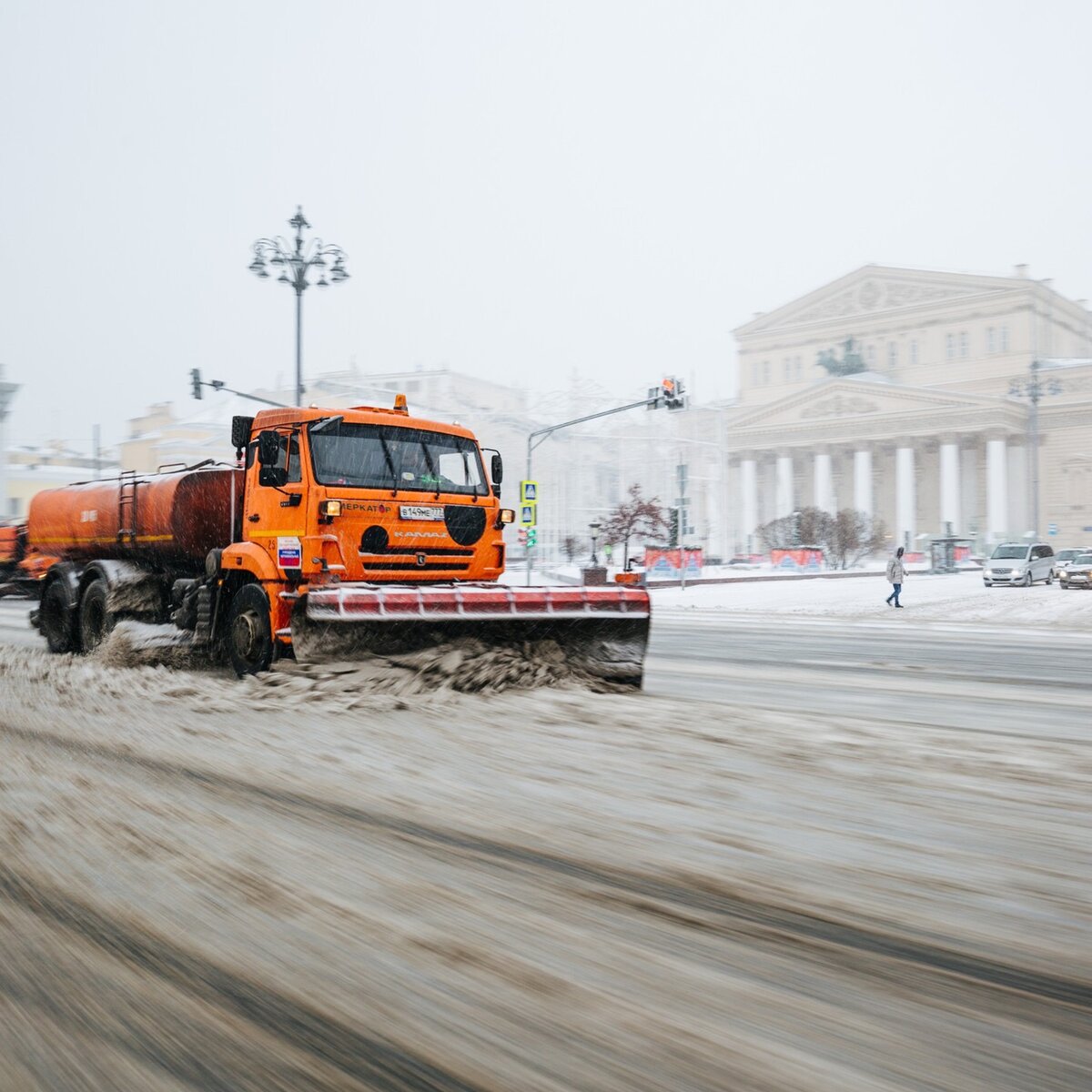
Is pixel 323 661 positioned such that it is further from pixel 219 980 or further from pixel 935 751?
pixel 219 980

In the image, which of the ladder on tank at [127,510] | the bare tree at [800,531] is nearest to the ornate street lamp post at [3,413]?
the bare tree at [800,531]

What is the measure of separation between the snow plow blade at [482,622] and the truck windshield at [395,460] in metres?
1.05

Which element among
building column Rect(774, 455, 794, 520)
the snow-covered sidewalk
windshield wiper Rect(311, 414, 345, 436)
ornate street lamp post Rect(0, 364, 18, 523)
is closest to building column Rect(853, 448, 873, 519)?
building column Rect(774, 455, 794, 520)

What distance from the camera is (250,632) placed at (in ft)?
35.3

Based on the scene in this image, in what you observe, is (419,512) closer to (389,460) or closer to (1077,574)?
(389,460)

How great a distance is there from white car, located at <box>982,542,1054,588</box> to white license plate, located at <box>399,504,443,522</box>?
120ft

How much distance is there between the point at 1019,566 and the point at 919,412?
5131cm

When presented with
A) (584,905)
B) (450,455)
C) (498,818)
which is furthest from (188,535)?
(584,905)

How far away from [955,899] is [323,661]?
6.62 metres

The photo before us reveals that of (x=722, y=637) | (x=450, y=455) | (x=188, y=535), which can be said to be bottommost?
(x=722, y=637)

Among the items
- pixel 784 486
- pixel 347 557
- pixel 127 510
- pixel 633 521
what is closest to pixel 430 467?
pixel 347 557

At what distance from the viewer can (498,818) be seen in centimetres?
549

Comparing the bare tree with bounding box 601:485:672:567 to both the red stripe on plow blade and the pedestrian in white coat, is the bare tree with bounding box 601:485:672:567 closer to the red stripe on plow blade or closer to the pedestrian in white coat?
the pedestrian in white coat

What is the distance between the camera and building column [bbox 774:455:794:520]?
102 m
